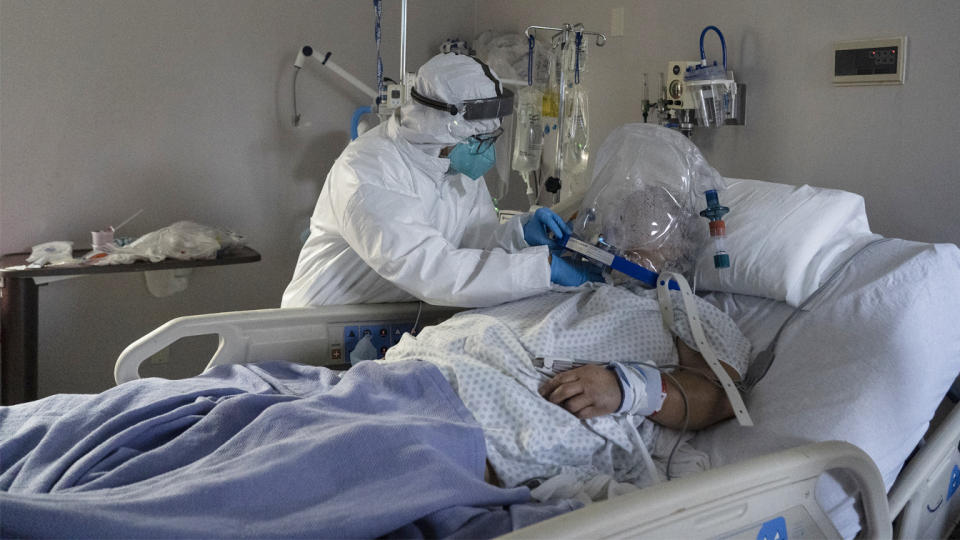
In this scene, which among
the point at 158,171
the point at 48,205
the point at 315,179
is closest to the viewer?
the point at 48,205

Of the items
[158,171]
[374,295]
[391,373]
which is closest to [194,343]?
[158,171]

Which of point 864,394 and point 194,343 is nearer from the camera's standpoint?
point 864,394

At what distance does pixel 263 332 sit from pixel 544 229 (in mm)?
750

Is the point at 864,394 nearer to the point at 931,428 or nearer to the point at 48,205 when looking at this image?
the point at 931,428

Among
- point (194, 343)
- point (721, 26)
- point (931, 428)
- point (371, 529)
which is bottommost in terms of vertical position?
point (194, 343)

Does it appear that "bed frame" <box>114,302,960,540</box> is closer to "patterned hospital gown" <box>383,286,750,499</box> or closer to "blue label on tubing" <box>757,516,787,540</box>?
"blue label on tubing" <box>757,516,787,540</box>

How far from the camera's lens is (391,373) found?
1.52m

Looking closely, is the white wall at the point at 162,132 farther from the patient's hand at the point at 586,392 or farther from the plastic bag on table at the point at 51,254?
the patient's hand at the point at 586,392

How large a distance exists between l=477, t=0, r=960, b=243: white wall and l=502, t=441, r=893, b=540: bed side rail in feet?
3.24

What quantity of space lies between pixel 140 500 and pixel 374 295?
1157mm

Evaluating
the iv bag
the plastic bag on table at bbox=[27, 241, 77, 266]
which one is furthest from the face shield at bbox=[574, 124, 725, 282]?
the plastic bag on table at bbox=[27, 241, 77, 266]

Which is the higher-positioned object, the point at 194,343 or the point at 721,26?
the point at 721,26

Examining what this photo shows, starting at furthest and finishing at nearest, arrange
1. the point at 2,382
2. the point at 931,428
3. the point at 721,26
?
the point at 2,382 → the point at 721,26 → the point at 931,428

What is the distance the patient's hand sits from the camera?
1.49 meters
